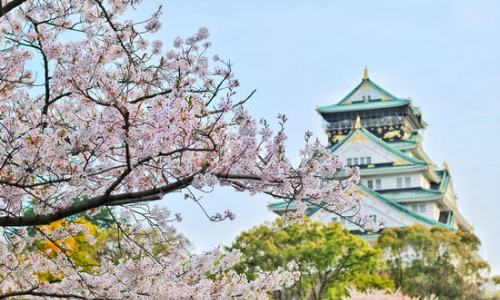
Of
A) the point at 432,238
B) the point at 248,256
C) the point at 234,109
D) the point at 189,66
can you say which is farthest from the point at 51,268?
Answer: the point at 432,238

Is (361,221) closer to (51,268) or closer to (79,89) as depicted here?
(79,89)

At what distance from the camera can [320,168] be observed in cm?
540

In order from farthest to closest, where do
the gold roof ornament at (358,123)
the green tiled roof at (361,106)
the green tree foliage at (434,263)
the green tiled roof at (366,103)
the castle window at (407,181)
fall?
the green tiled roof at (366,103) → the green tiled roof at (361,106) → the gold roof ornament at (358,123) → the castle window at (407,181) → the green tree foliage at (434,263)

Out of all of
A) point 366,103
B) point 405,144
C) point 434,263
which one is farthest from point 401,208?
point 434,263

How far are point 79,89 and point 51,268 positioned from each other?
2.69 metres

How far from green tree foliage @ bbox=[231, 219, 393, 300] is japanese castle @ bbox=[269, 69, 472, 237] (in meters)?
15.0

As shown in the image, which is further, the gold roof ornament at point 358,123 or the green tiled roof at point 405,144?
the green tiled roof at point 405,144

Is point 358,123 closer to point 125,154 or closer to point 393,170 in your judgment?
point 393,170

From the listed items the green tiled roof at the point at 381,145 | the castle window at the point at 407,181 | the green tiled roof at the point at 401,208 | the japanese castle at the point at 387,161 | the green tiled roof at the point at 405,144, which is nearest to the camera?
the green tiled roof at the point at 401,208

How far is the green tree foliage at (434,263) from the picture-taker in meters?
26.4

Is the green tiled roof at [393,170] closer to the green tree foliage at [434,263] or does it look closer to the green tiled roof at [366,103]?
the green tiled roof at [366,103]

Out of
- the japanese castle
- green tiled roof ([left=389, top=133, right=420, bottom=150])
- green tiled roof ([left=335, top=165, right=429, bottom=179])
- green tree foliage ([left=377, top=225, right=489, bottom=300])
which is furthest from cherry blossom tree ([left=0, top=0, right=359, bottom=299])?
green tiled roof ([left=389, top=133, right=420, bottom=150])

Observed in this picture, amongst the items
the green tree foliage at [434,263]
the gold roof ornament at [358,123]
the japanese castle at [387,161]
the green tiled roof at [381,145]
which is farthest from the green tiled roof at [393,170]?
the green tree foliage at [434,263]

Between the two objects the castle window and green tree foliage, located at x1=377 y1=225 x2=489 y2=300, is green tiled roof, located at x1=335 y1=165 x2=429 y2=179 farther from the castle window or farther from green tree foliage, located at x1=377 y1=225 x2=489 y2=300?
green tree foliage, located at x1=377 y1=225 x2=489 y2=300
